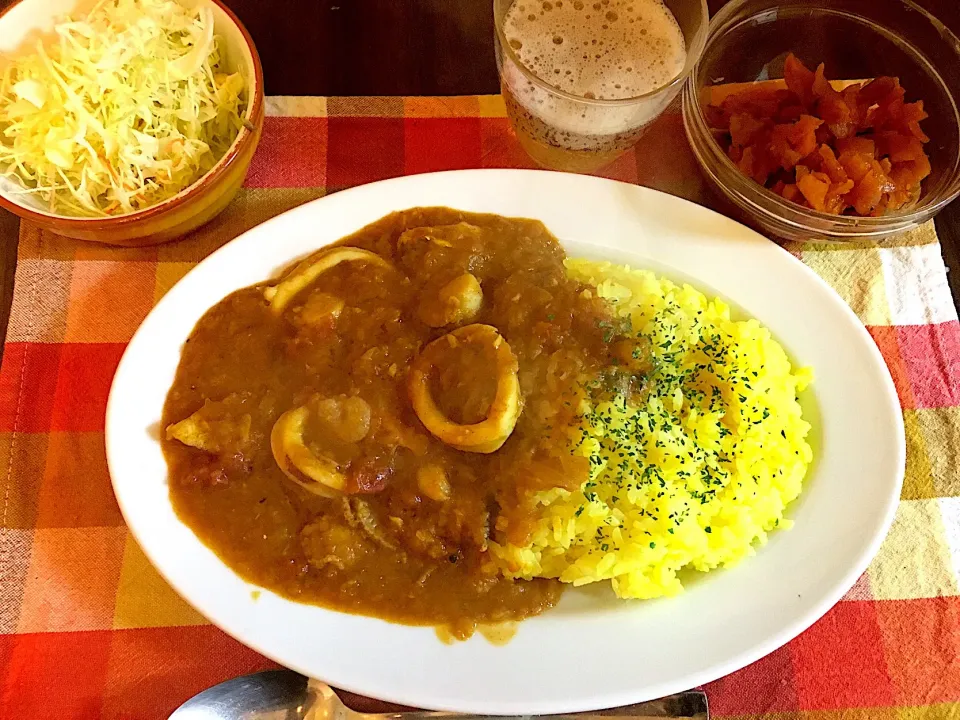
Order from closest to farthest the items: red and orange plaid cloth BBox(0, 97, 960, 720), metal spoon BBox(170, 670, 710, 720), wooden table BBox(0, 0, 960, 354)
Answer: metal spoon BBox(170, 670, 710, 720) → red and orange plaid cloth BBox(0, 97, 960, 720) → wooden table BBox(0, 0, 960, 354)

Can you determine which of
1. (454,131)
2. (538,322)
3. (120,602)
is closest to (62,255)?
(120,602)

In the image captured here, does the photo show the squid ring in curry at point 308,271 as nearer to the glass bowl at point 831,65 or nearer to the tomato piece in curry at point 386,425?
the tomato piece in curry at point 386,425

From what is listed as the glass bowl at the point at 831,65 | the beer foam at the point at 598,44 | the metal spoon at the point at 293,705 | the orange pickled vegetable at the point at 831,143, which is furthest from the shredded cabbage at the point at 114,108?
the orange pickled vegetable at the point at 831,143

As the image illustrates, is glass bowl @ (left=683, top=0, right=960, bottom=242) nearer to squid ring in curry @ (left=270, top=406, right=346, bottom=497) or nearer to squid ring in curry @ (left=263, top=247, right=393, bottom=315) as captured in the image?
squid ring in curry @ (left=263, top=247, right=393, bottom=315)

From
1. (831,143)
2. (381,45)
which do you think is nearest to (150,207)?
(381,45)

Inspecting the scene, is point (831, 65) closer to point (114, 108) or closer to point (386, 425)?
point (386, 425)

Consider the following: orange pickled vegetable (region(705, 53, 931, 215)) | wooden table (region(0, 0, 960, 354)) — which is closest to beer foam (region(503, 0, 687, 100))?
orange pickled vegetable (region(705, 53, 931, 215))
